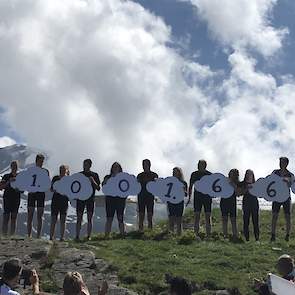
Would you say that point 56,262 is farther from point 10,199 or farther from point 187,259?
point 10,199

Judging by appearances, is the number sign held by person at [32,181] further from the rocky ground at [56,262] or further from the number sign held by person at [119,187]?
the rocky ground at [56,262]

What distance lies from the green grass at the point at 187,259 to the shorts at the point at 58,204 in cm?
112

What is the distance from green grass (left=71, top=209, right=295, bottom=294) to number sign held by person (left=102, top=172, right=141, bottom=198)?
1118mm

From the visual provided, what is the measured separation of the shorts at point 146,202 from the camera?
15.8 meters

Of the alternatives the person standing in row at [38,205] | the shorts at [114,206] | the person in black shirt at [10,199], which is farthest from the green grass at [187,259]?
the person in black shirt at [10,199]

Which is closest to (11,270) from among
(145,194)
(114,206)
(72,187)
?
(72,187)

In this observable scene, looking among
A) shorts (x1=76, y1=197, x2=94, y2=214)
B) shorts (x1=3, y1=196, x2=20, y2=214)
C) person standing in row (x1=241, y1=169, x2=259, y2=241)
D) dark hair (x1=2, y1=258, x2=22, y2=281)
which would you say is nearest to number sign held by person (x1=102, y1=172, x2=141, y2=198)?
shorts (x1=76, y1=197, x2=94, y2=214)

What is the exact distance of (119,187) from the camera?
51.1ft

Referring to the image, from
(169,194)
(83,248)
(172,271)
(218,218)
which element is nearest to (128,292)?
(172,271)

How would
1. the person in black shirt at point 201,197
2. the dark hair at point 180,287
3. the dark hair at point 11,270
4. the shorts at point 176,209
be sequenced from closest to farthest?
the dark hair at point 180,287, the dark hair at point 11,270, the person in black shirt at point 201,197, the shorts at point 176,209

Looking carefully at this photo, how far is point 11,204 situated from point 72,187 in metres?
1.61

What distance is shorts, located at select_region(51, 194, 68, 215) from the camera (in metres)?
15.4

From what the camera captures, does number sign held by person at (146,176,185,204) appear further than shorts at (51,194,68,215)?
Yes

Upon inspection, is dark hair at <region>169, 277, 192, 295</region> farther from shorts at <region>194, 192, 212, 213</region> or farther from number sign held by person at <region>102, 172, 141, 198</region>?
shorts at <region>194, 192, 212, 213</region>
